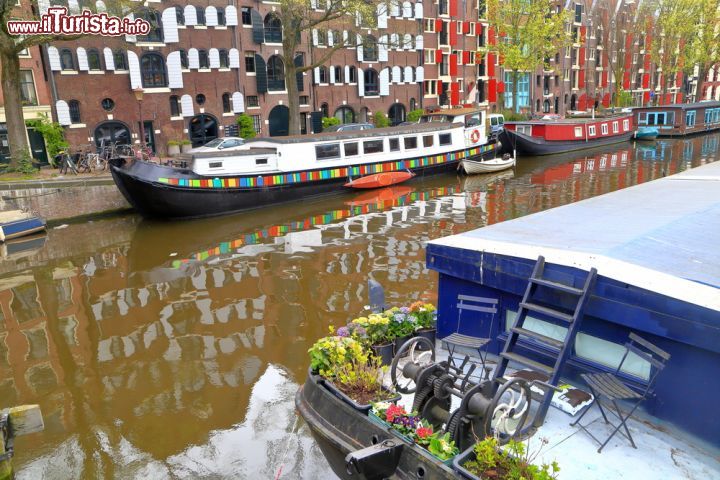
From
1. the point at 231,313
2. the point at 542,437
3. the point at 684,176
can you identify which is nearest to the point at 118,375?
the point at 231,313

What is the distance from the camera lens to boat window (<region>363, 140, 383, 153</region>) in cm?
2412

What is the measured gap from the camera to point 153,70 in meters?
30.2

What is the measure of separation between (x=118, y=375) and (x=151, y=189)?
1110 cm

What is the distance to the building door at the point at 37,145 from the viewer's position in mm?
26859

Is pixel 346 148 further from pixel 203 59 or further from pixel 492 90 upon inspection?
pixel 492 90

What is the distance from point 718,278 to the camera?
15.9 feet

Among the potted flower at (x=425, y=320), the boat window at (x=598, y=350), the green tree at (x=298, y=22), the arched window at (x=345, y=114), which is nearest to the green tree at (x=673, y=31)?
the arched window at (x=345, y=114)

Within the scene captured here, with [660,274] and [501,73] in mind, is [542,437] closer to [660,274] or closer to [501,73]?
[660,274]

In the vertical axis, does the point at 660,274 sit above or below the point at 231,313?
above

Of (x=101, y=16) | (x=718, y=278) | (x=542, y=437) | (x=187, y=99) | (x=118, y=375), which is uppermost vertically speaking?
(x=101, y=16)

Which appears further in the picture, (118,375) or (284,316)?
(284,316)

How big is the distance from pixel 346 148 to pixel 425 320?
17.5 meters

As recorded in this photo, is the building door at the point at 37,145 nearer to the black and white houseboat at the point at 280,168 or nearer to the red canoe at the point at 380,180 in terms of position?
the black and white houseboat at the point at 280,168

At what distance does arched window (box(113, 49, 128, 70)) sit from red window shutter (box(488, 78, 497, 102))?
102 feet
